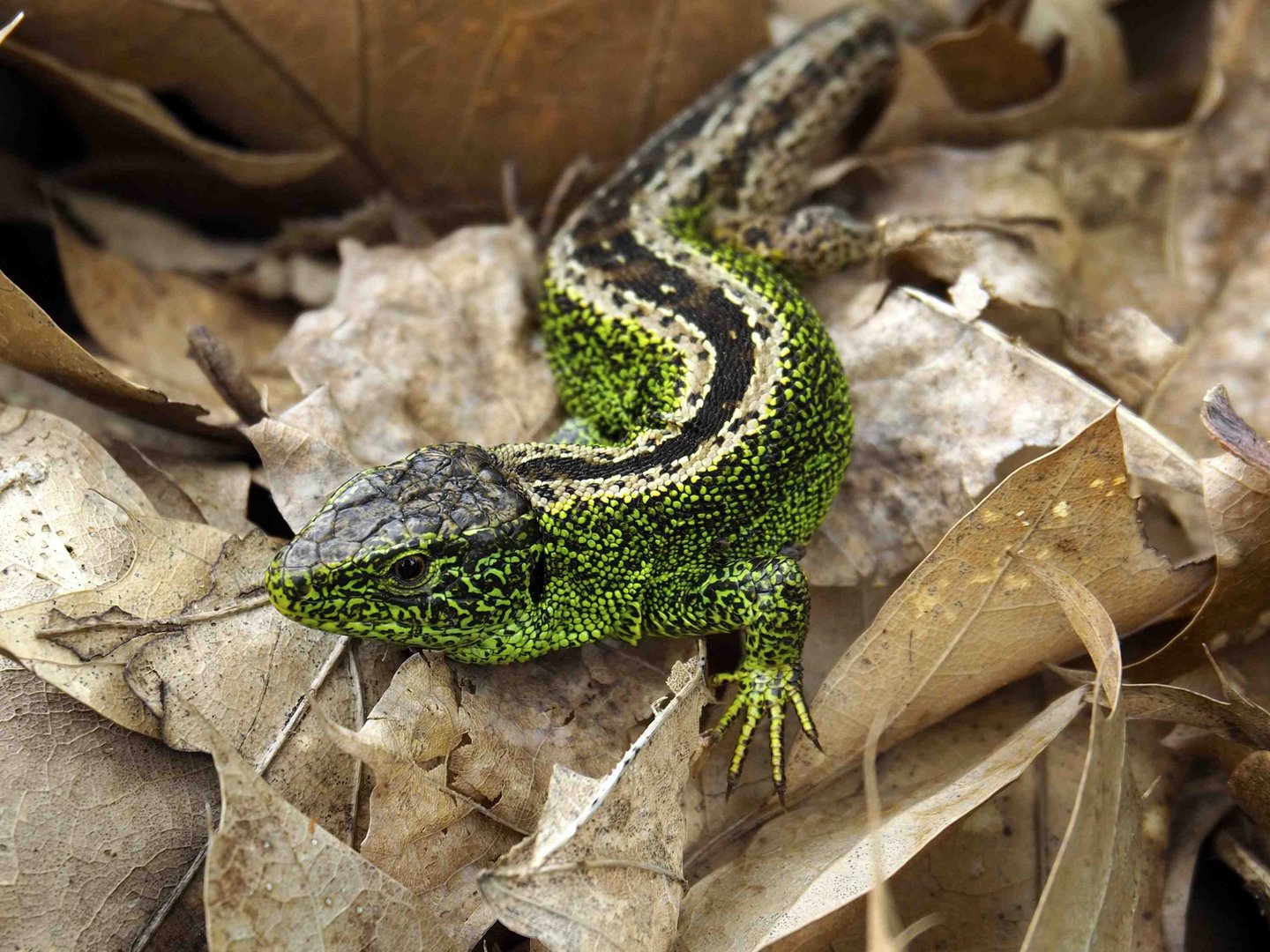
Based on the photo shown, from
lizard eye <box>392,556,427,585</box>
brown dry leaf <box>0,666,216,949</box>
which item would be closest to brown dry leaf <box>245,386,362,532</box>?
lizard eye <box>392,556,427,585</box>

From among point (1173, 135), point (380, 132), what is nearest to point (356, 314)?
point (380, 132)

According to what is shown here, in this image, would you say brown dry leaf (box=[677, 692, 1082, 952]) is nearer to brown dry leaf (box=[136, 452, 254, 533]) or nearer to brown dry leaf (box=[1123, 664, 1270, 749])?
brown dry leaf (box=[1123, 664, 1270, 749])

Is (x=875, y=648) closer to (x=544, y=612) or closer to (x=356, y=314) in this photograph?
(x=544, y=612)

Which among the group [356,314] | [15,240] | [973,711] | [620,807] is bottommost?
[973,711]

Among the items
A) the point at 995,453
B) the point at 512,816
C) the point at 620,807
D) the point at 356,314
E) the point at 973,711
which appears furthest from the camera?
the point at 356,314

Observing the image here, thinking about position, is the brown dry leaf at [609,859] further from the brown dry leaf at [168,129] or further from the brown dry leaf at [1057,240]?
the brown dry leaf at [168,129]

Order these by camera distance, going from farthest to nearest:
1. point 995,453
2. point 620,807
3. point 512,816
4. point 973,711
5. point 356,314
Answer: point 356,314 → point 995,453 → point 973,711 → point 512,816 → point 620,807
